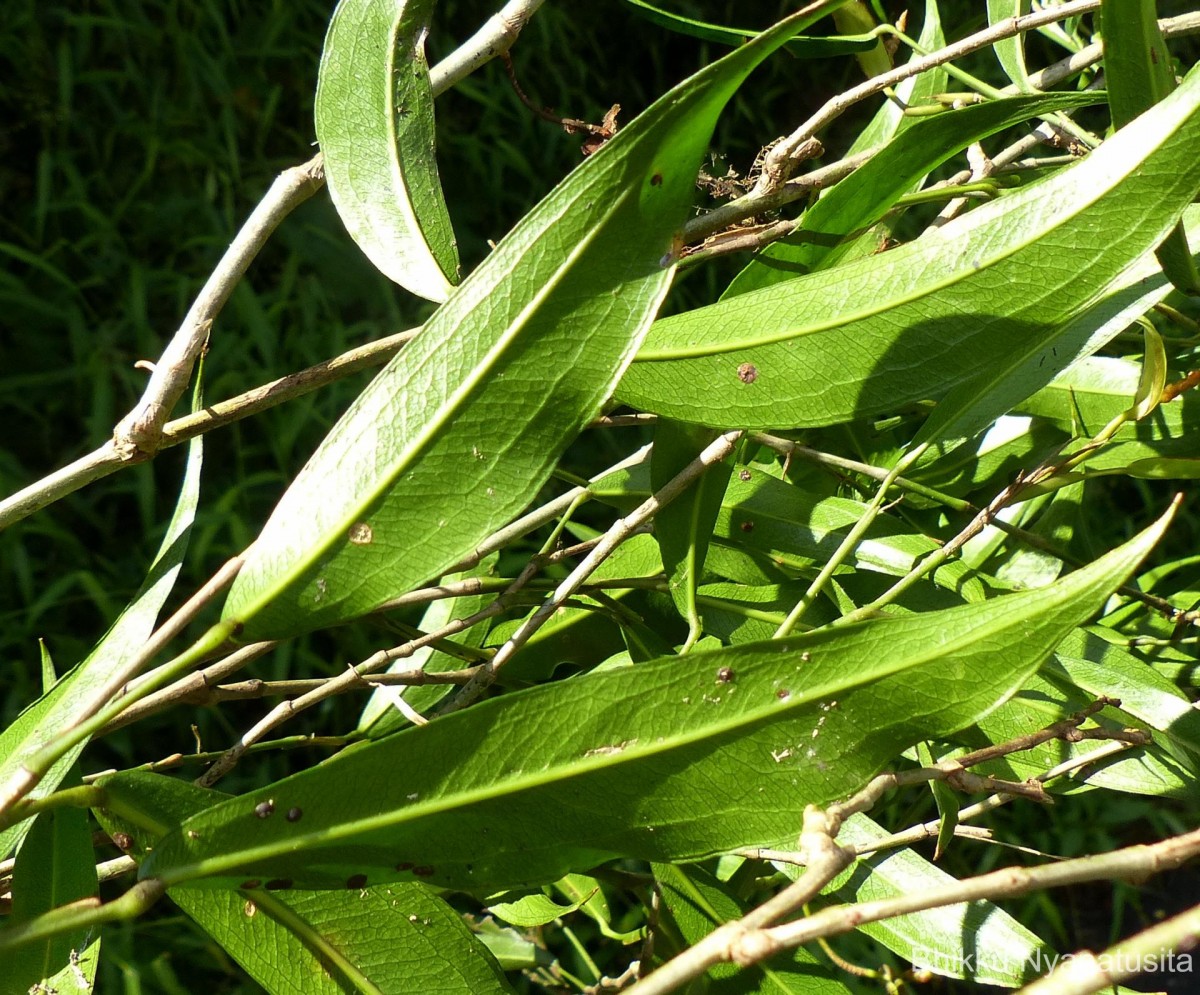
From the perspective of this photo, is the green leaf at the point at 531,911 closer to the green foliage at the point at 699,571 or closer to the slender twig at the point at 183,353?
the green foliage at the point at 699,571

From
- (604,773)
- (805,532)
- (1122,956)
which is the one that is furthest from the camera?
(805,532)

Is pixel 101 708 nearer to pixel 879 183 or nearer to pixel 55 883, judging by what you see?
pixel 55 883

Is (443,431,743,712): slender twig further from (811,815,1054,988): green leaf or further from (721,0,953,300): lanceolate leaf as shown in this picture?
(811,815,1054,988): green leaf

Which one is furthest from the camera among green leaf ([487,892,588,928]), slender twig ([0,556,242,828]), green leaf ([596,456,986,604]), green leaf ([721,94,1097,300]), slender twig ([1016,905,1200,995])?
green leaf ([487,892,588,928])

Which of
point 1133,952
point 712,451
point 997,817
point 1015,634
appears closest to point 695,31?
point 712,451

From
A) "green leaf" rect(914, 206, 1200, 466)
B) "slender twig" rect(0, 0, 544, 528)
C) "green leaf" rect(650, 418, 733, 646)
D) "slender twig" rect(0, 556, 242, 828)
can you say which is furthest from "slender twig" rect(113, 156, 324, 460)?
"green leaf" rect(914, 206, 1200, 466)

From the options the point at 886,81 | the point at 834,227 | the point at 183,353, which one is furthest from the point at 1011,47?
the point at 183,353
